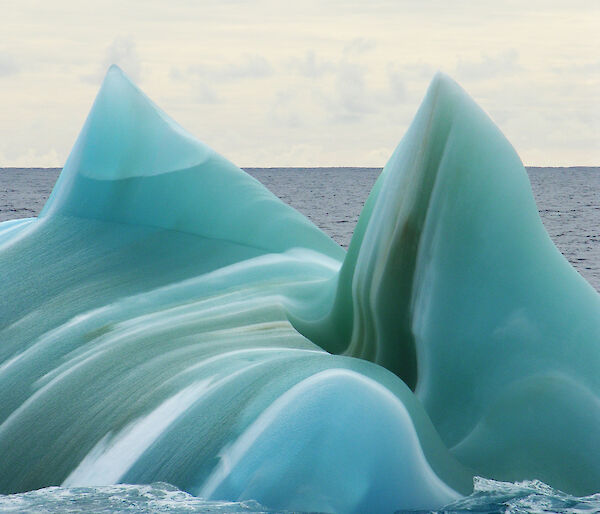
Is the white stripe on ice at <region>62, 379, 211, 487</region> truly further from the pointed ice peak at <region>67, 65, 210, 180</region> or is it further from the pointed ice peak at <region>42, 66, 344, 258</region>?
the pointed ice peak at <region>67, 65, 210, 180</region>

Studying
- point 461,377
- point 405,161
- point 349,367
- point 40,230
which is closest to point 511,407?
point 461,377

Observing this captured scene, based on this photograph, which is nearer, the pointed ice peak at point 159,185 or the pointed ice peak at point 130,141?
the pointed ice peak at point 159,185

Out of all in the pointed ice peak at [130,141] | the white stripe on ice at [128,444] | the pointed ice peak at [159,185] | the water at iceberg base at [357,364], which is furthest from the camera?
the pointed ice peak at [130,141]

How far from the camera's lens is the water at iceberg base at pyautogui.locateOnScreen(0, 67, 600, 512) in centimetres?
468

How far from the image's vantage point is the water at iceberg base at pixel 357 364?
468 centimetres

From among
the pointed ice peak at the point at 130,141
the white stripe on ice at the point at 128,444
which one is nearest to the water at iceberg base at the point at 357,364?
the white stripe on ice at the point at 128,444

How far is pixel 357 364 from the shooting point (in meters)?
5.18

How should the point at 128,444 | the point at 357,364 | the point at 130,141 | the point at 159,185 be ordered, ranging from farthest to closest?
the point at 130,141 < the point at 159,185 < the point at 357,364 < the point at 128,444

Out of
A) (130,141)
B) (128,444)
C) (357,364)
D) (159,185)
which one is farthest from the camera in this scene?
(130,141)

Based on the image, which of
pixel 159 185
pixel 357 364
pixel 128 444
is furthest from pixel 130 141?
pixel 357 364

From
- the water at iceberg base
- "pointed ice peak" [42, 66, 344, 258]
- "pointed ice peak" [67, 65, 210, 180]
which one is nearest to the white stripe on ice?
the water at iceberg base

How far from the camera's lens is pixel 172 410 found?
16.9 ft

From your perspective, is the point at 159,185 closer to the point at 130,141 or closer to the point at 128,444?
the point at 130,141

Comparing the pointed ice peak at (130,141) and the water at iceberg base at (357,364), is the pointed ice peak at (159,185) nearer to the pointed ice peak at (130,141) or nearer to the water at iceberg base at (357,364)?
the pointed ice peak at (130,141)
